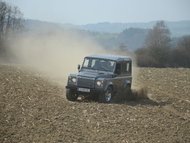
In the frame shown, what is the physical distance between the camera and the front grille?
2075 centimetres

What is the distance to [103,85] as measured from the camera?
68.3 feet

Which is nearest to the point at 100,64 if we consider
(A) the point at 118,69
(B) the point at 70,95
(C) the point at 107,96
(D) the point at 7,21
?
(A) the point at 118,69

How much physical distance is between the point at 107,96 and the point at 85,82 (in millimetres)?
1281

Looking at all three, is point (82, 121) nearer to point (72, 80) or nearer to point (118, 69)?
point (72, 80)

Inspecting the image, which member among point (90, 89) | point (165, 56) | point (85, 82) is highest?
point (85, 82)

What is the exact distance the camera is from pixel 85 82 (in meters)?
20.9

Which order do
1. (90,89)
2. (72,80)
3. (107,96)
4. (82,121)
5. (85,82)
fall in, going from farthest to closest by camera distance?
1. (107,96)
2. (72,80)
3. (85,82)
4. (90,89)
5. (82,121)

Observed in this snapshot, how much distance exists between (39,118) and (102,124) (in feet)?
6.51

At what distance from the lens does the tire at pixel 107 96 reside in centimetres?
2092

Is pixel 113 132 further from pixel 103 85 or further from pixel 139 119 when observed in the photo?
pixel 103 85

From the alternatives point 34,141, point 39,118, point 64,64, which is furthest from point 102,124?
point 64,64

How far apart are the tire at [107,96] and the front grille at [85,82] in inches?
25.4

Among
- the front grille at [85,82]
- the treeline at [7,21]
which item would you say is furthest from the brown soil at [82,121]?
the treeline at [7,21]

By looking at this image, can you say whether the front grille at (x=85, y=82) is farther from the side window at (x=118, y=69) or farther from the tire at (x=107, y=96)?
the side window at (x=118, y=69)
